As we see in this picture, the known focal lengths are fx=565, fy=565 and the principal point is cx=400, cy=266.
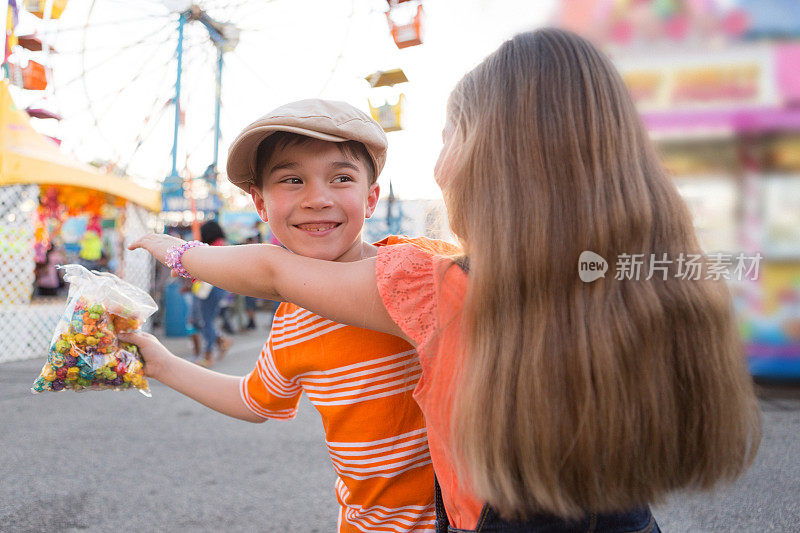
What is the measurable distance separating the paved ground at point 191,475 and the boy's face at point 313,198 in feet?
4.49

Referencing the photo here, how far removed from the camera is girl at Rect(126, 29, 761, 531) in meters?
0.69

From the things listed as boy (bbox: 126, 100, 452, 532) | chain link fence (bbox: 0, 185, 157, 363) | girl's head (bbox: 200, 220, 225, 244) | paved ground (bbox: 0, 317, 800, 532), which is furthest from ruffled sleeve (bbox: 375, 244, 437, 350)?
chain link fence (bbox: 0, 185, 157, 363)

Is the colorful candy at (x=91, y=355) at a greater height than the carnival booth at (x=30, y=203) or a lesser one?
greater

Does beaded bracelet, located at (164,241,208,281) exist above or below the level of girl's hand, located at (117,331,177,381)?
above

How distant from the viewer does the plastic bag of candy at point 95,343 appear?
1250 mm

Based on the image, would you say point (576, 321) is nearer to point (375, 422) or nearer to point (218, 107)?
point (375, 422)

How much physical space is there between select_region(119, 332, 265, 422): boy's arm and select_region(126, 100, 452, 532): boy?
0.66 ft

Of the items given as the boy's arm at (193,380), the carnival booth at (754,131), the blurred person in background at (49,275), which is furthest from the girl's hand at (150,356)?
the blurred person in background at (49,275)

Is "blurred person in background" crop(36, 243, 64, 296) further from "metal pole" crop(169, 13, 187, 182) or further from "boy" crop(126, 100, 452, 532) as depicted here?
"boy" crop(126, 100, 452, 532)

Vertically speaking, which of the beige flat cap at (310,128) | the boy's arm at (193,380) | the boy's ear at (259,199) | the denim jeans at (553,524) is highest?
the beige flat cap at (310,128)

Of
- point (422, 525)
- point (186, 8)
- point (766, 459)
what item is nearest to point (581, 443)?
point (422, 525)

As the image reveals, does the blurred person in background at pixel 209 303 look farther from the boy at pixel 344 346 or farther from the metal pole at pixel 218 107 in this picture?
the boy at pixel 344 346

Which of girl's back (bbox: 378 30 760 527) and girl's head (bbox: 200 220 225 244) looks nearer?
girl's back (bbox: 378 30 760 527)

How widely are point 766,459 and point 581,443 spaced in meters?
3.00
